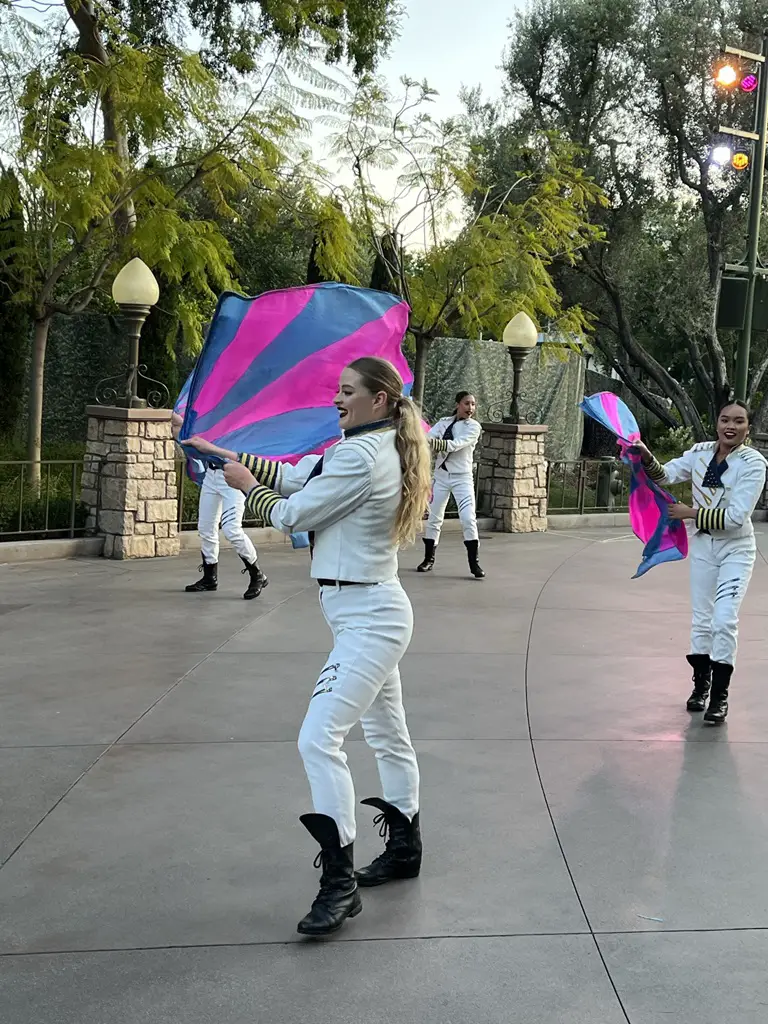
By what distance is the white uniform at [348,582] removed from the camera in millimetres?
3854

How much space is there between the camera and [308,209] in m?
15.5

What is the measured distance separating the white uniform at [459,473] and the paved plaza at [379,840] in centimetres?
298

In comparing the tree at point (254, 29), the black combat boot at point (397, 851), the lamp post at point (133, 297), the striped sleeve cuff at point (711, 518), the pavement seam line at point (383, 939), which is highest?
the tree at point (254, 29)

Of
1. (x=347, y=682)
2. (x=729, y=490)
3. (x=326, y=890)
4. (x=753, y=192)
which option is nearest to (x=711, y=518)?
(x=729, y=490)

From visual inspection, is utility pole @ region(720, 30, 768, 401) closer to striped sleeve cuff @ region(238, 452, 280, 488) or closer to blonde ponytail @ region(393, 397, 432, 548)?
blonde ponytail @ region(393, 397, 432, 548)

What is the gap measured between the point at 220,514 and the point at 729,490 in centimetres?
500

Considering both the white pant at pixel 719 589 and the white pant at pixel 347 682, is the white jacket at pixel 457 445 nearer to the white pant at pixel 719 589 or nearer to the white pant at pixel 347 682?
the white pant at pixel 719 589

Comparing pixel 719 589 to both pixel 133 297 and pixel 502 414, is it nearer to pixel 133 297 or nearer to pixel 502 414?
pixel 133 297

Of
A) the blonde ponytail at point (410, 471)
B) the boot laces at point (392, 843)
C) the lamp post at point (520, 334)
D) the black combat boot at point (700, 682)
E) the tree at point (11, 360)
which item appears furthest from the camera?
the tree at point (11, 360)

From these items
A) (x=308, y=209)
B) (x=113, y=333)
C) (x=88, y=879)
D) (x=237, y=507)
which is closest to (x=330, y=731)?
(x=88, y=879)

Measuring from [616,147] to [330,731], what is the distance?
73.8 feet

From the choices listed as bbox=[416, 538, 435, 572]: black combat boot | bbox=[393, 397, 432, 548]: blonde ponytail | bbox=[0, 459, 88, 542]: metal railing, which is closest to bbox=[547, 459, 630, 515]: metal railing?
bbox=[416, 538, 435, 572]: black combat boot

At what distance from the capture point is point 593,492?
1961cm

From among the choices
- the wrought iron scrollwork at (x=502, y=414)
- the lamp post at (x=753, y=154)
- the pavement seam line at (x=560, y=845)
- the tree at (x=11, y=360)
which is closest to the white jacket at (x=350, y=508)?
the pavement seam line at (x=560, y=845)
